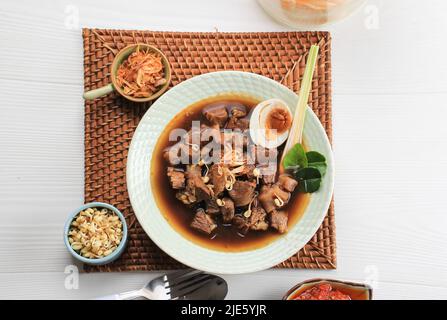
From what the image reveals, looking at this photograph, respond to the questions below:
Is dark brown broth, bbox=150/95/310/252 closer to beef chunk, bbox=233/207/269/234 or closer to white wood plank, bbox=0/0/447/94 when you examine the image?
beef chunk, bbox=233/207/269/234

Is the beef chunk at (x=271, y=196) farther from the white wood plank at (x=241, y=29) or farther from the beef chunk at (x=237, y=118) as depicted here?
the white wood plank at (x=241, y=29)

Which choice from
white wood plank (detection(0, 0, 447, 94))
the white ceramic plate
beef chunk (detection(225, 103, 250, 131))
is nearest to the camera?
the white ceramic plate

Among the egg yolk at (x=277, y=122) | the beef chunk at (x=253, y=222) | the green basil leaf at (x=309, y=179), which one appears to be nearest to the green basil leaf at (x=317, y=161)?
the green basil leaf at (x=309, y=179)

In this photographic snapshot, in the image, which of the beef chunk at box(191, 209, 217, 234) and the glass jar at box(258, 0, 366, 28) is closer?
the beef chunk at box(191, 209, 217, 234)

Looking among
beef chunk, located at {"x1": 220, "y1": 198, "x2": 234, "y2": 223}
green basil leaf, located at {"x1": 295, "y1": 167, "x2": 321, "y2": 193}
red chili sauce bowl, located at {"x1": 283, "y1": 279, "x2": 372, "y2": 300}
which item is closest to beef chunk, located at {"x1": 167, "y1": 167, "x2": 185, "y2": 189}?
beef chunk, located at {"x1": 220, "y1": 198, "x2": 234, "y2": 223}

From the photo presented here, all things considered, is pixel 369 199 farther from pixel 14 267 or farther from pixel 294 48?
pixel 14 267

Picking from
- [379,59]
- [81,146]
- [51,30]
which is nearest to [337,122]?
[379,59]

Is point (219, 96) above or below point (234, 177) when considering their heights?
above

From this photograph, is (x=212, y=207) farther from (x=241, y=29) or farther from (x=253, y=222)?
(x=241, y=29)
